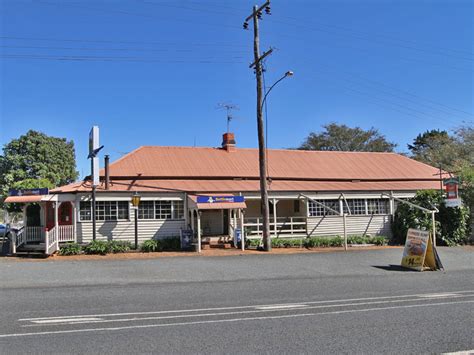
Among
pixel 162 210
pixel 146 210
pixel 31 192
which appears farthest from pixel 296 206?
pixel 31 192

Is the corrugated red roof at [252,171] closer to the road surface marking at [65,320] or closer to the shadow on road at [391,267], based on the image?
the shadow on road at [391,267]

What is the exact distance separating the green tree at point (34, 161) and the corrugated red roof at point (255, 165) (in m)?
18.9

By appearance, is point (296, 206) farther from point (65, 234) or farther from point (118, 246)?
point (65, 234)

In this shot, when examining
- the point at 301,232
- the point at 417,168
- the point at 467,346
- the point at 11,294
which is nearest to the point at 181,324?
the point at 467,346

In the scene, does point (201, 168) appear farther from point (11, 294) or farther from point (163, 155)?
point (11, 294)

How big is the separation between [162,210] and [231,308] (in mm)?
13459

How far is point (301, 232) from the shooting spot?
945 inches

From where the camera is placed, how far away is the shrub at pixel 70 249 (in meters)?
18.4

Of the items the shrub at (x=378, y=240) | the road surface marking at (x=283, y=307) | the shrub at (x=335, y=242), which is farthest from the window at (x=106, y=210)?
the road surface marking at (x=283, y=307)

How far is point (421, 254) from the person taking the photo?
1544 centimetres

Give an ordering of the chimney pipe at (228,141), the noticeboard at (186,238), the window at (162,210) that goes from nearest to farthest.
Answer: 1. the noticeboard at (186,238)
2. the window at (162,210)
3. the chimney pipe at (228,141)

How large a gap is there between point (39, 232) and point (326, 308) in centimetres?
1596

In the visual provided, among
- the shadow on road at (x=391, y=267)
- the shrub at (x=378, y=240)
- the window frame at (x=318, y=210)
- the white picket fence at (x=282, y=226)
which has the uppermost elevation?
the window frame at (x=318, y=210)

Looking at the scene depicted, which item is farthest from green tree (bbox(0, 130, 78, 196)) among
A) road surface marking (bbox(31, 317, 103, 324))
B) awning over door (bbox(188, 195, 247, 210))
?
road surface marking (bbox(31, 317, 103, 324))
